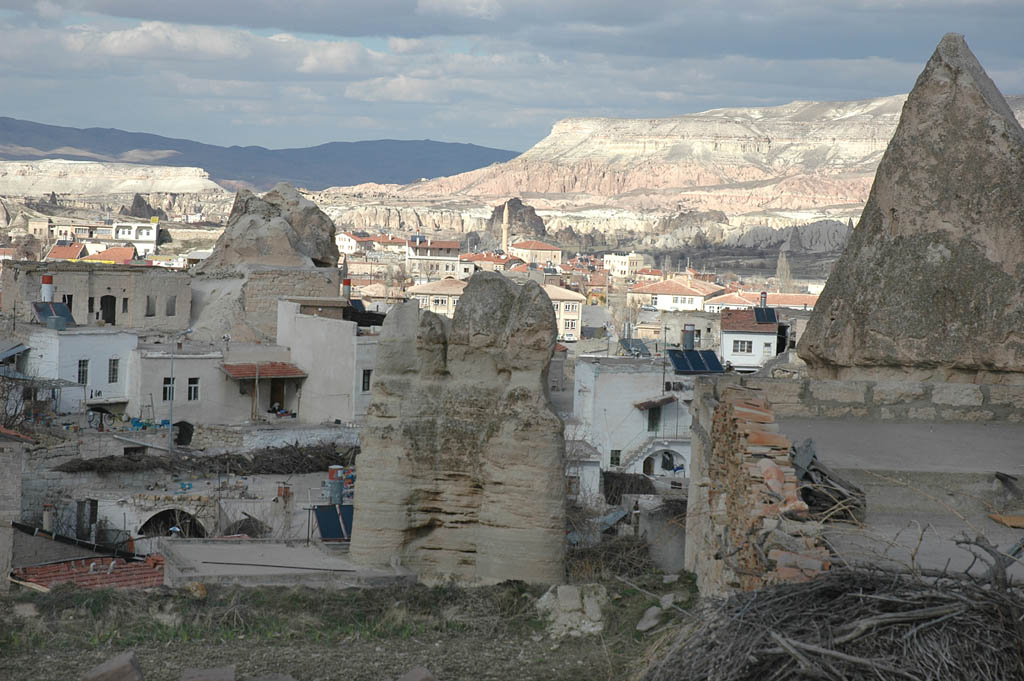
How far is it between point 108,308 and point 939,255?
38563 mm

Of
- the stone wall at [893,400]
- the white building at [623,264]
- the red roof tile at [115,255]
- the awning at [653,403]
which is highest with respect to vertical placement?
the white building at [623,264]

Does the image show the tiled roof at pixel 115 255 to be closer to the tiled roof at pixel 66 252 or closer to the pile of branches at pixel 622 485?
the tiled roof at pixel 66 252

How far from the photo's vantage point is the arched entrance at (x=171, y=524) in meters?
25.1

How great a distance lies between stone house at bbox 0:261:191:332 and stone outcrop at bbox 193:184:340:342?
3.58ft

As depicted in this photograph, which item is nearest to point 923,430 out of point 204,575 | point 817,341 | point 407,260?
point 817,341

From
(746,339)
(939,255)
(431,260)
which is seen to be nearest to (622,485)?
(939,255)

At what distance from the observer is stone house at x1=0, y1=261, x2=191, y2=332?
4203 centimetres

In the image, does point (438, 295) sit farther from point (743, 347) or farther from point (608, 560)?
point (608, 560)

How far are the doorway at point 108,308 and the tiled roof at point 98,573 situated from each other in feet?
88.1

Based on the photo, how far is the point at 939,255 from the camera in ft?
31.3

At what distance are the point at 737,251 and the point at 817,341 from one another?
160 metres

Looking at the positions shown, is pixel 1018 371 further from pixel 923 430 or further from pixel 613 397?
pixel 613 397

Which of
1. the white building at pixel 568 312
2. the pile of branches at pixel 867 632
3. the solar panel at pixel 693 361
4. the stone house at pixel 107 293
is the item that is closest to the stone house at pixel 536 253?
the white building at pixel 568 312

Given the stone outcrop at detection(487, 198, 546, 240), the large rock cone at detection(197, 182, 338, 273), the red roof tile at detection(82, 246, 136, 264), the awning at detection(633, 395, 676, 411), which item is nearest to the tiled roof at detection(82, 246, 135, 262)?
the red roof tile at detection(82, 246, 136, 264)
